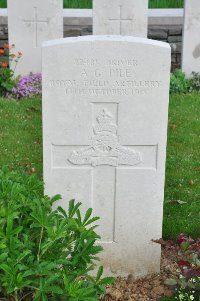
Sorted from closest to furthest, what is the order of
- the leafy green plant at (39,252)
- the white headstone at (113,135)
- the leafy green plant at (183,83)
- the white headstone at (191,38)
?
the leafy green plant at (39,252) → the white headstone at (113,135) → the leafy green plant at (183,83) → the white headstone at (191,38)

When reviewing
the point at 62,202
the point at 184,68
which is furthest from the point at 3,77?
the point at 62,202

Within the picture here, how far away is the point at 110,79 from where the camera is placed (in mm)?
3688

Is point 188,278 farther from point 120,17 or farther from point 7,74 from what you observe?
point 120,17

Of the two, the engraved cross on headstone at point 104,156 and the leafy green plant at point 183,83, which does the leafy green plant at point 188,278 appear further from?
the leafy green plant at point 183,83

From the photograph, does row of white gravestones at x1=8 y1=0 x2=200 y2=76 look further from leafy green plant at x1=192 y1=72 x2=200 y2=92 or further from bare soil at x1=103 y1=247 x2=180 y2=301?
bare soil at x1=103 y1=247 x2=180 y2=301

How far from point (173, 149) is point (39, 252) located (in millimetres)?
3332

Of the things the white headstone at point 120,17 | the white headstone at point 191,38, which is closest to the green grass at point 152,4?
the white headstone at point 191,38

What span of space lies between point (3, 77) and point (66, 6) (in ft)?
11.0

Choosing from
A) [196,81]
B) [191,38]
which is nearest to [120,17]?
[191,38]

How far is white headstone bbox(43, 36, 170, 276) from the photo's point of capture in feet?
12.0

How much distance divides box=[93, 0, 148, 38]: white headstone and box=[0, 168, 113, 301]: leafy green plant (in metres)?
5.28

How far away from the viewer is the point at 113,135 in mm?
3809

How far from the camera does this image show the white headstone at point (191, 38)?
8523mm

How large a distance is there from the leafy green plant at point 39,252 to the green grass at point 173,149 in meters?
1.50
